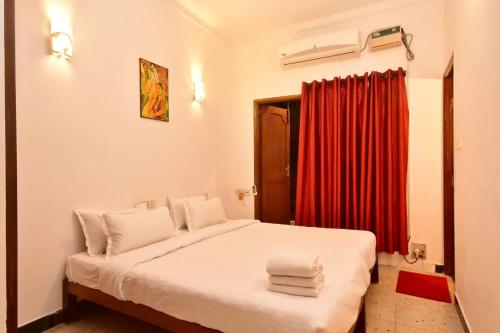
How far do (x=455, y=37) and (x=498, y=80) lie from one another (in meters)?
1.33

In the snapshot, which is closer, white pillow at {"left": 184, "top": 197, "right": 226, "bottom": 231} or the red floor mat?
the red floor mat

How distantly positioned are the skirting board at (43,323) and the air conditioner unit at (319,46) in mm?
3548

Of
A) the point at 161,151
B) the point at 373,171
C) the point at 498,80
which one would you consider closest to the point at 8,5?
the point at 498,80

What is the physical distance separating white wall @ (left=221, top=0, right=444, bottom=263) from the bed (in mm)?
1016

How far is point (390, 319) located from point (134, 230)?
207 cm

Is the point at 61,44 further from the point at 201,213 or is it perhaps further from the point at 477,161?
the point at 477,161

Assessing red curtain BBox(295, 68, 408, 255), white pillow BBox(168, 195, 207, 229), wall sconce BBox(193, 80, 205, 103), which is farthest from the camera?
wall sconce BBox(193, 80, 205, 103)

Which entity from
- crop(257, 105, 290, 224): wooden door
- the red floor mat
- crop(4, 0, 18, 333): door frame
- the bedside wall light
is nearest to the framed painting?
the bedside wall light

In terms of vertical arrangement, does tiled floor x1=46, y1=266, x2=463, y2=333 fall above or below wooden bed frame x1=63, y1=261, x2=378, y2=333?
below

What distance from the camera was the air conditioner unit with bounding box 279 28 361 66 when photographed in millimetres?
3438

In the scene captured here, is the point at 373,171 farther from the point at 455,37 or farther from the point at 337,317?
the point at 337,317

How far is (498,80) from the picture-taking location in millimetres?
1379

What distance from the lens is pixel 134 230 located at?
7.60 feet

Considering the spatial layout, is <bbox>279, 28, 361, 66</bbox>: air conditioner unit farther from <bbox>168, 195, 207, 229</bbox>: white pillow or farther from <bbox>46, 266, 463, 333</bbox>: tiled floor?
<bbox>46, 266, 463, 333</bbox>: tiled floor
